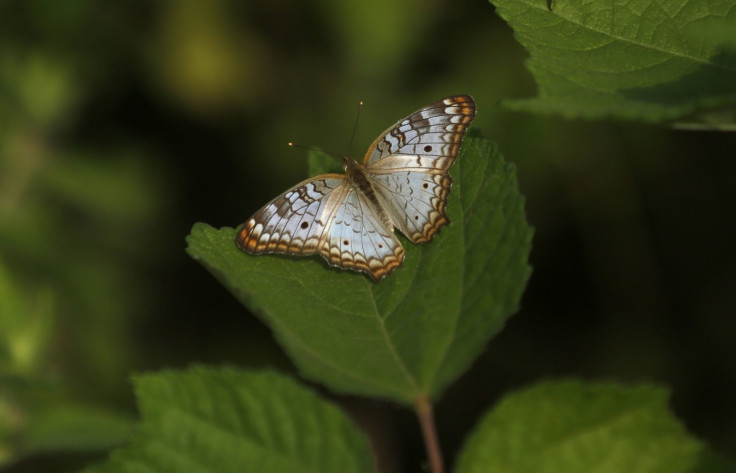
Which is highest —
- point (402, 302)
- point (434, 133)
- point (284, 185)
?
point (434, 133)

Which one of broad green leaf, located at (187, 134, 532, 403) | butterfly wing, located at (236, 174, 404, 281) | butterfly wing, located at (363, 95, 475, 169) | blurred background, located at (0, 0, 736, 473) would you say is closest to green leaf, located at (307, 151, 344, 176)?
butterfly wing, located at (236, 174, 404, 281)

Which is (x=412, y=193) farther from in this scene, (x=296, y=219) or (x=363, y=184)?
(x=296, y=219)

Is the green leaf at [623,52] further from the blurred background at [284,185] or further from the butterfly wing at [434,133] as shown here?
the blurred background at [284,185]

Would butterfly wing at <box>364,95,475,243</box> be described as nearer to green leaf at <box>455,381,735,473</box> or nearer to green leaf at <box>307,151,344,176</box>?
green leaf at <box>307,151,344,176</box>

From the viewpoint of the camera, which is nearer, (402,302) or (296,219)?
(402,302)

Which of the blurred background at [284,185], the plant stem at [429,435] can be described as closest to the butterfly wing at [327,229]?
the plant stem at [429,435]

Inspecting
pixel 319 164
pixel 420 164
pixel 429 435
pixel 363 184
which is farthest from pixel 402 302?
pixel 363 184
